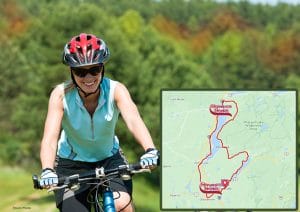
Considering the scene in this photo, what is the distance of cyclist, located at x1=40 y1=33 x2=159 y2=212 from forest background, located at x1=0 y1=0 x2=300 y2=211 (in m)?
9.99

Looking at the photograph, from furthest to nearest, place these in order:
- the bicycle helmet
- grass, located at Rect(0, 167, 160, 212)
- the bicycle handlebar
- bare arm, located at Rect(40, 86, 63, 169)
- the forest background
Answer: the forest background < grass, located at Rect(0, 167, 160, 212) < bare arm, located at Rect(40, 86, 63, 169) < the bicycle helmet < the bicycle handlebar

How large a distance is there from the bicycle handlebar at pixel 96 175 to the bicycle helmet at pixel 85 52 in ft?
1.87

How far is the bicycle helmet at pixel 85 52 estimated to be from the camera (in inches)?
164

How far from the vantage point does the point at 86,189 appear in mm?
4426

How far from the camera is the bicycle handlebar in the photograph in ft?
13.2

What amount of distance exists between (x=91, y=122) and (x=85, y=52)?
44 cm

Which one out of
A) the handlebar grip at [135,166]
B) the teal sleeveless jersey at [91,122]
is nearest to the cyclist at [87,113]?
the teal sleeveless jersey at [91,122]

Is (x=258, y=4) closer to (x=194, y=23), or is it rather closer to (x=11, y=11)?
(x=194, y=23)

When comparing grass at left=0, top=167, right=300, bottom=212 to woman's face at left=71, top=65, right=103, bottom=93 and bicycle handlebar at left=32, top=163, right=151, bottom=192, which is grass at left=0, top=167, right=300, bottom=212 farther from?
bicycle handlebar at left=32, top=163, right=151, bottom=192

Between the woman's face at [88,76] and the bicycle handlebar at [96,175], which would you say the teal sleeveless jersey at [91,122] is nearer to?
the woman's face at [88,76]

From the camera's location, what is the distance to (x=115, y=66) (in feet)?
129

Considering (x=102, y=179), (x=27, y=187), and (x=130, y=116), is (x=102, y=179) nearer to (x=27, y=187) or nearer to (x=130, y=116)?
(x=130, y=116)

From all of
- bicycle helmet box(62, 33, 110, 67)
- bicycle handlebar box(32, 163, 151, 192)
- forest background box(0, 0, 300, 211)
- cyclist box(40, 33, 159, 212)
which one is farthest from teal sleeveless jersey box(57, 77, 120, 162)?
forest background box(0, 0, 300, 211)

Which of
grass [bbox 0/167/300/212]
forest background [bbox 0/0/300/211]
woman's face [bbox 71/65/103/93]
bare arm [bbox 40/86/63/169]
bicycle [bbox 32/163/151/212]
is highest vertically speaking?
forest background [bbox 0/0/300/211]
